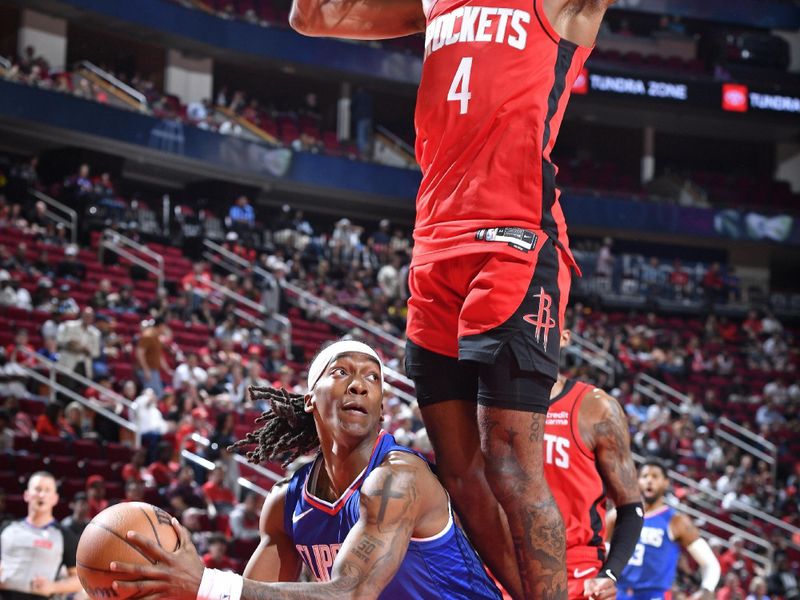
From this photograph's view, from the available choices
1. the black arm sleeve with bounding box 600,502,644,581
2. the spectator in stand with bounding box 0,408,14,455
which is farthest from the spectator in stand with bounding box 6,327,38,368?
the black arm sleeve with bounding box 600,502,644,581

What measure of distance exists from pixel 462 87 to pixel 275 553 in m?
1.71

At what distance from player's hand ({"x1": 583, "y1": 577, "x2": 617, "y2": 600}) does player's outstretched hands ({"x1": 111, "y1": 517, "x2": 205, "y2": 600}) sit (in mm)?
2058

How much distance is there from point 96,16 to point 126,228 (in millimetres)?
6178

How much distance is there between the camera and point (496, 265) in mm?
3275

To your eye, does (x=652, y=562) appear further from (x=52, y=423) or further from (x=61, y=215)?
(x=61, y=215)

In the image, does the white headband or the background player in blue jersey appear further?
the background player in blue jersey

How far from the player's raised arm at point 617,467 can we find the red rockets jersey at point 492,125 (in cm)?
199

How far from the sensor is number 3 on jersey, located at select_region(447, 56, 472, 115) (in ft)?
11.3

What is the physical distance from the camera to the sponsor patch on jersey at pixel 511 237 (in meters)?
3.30

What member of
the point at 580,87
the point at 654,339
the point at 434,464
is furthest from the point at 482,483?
the point at 580,87

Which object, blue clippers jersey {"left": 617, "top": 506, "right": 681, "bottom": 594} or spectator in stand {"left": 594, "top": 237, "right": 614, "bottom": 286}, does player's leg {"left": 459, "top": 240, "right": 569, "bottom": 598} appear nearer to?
blue clippers jersey {"left": 617, "top": 506, "right": 681, "bottom": 594}

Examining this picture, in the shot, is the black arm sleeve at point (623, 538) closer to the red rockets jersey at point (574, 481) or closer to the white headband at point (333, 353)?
the red rockets jersey at point (574, 481)

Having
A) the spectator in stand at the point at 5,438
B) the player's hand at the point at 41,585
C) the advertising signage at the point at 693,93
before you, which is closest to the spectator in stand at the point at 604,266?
the advertising signage at the point at 693,93

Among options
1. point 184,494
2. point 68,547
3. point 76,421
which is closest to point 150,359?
point 76,421
